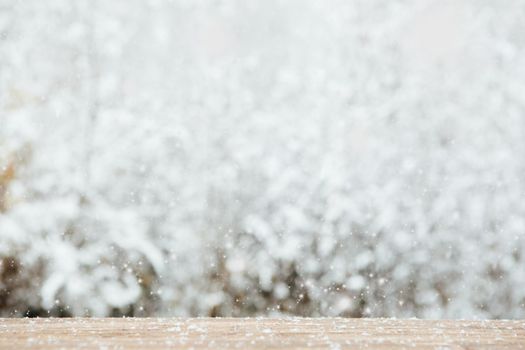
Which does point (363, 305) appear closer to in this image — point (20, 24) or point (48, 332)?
point (48, 332)

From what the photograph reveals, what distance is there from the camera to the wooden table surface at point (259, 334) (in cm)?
64

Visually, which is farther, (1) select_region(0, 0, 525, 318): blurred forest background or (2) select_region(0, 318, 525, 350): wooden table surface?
(1) select_region(0, 0, 525, 318): blurred forest background

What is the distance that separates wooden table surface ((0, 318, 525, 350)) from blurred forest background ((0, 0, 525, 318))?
261 millimetres

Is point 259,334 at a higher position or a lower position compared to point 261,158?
lower

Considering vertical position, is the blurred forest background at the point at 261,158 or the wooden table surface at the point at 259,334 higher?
the blurred forest background at the point at 261,158

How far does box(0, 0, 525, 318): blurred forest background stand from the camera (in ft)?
3.37

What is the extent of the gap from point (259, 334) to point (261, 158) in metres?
0.48

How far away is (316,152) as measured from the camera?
3.61ft

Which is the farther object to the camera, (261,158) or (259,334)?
(261,158)

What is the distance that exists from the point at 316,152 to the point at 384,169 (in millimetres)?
152

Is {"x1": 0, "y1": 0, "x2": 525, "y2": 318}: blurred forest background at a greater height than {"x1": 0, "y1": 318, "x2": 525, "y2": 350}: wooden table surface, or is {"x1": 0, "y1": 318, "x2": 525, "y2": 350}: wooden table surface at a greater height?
{"x1": 0, "y1": 0, "x2": 525, "y2": 318}: blurred forest background

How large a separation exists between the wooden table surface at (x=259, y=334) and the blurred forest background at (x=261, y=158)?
261 millimetres

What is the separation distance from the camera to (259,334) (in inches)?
26.9

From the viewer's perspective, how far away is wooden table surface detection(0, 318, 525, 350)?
637 mm
